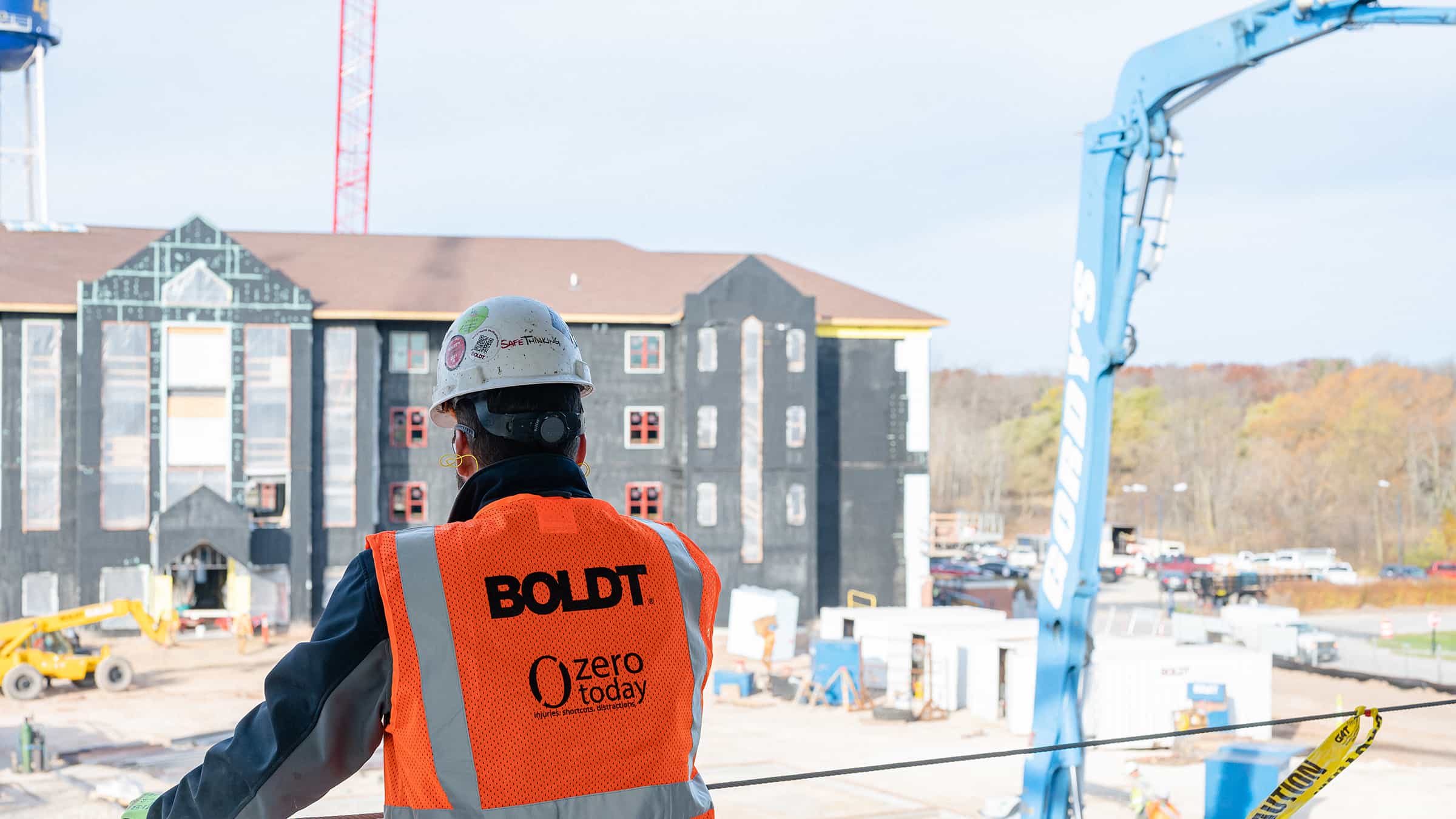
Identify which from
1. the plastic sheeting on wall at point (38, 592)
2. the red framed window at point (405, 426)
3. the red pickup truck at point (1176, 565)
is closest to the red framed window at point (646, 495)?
the red framed window at point (405, 426)

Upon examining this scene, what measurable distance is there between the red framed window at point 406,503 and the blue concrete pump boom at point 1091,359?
30.1 metres

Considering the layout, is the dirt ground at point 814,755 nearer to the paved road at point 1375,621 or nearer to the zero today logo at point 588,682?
the paved road at point 1375,621

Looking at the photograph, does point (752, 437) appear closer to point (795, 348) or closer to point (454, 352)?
point (795, 348)

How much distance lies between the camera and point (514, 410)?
96.8 inches

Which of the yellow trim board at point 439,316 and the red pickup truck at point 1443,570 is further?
the red pickup truck at point 1443,570

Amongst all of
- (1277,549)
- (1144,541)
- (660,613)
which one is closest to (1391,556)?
(1277,549)

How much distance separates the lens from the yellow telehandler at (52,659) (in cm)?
2942

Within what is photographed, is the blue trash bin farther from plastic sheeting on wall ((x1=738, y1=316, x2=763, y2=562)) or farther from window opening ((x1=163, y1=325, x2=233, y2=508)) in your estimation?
window opening ((x1=163, y1=325, x2=233, y2=508))

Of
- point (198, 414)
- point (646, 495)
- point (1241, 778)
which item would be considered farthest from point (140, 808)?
point (646, 495)

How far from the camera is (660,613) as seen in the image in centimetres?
227

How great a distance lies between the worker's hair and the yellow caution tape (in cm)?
375

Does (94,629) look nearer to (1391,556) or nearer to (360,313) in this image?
(360,313)

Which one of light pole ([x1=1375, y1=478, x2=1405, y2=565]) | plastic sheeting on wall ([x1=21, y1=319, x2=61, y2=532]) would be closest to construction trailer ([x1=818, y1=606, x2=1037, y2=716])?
plastic sheeting on wall ([x1=21, y1=319, x2=61, y2=532])

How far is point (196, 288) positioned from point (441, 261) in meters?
8.28
